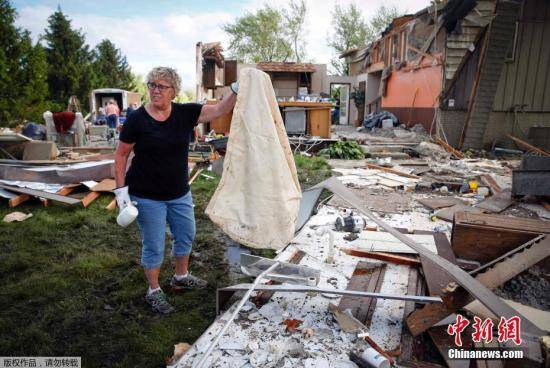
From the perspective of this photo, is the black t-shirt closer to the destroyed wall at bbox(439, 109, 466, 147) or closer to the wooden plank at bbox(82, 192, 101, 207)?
the wooden plank at bbox(82, 192, 101, 207)

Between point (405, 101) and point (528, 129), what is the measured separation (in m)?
5.09

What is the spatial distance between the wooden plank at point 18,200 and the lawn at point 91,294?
2.87 ft

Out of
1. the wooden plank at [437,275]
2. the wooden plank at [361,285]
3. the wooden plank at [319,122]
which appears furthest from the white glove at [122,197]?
the wooden plank at [319,122]

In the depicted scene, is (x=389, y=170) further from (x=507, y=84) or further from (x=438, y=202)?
(x=507, y=84)

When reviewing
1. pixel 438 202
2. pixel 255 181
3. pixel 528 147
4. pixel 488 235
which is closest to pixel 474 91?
pixel 528 147

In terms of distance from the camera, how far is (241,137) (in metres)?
2.54

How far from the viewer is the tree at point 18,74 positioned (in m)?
18.3

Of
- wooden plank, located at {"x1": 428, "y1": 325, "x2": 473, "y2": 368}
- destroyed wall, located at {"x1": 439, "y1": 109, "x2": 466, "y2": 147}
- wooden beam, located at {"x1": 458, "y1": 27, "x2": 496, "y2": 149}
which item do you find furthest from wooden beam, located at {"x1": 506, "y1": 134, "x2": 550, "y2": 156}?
wooden plank, located at {"x1": 428, "y1": 325, "x2": 473, "y2": 368}

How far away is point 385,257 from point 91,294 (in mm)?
2652

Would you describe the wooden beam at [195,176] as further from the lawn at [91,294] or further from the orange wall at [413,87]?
the orange wall at [413,87]

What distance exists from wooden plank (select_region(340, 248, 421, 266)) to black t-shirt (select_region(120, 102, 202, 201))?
1.77 meters

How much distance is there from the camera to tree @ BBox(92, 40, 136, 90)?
30.2 metres

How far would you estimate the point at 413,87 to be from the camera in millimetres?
14625

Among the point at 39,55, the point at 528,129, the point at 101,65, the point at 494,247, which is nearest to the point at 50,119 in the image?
the point at 39,55
